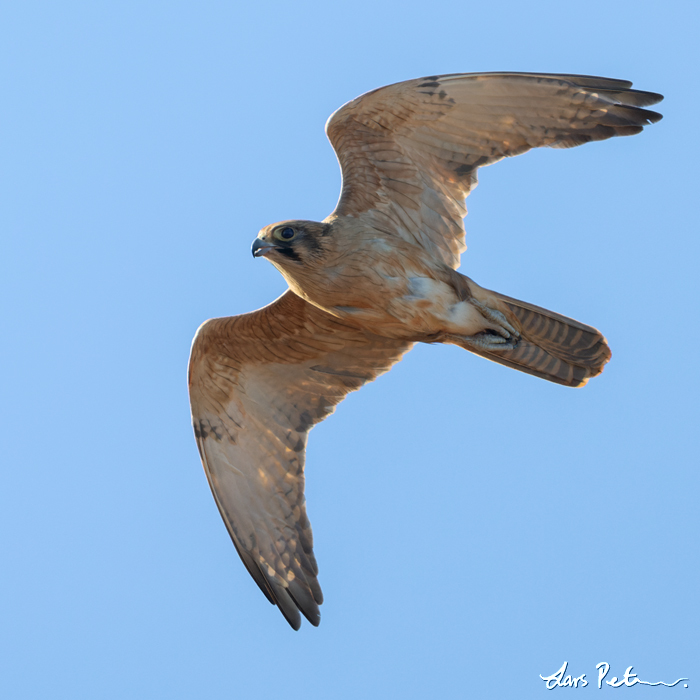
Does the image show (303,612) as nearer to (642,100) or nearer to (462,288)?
(462,288)

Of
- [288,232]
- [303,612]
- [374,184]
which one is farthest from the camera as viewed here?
[303,612]

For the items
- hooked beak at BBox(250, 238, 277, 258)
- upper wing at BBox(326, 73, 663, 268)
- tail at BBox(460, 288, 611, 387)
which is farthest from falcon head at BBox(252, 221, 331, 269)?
tail at BBox(460, 288, 611, 387)

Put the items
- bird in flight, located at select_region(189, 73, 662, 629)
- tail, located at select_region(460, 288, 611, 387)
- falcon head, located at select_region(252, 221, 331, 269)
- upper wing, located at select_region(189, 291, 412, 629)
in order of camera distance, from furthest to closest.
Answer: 1. upper wing, located at select_region(189, 291, 412, 629)
2. tail, located at select_region(460, 288, 611, 387)
3. bird in flight, located at select_region(189, 73, 662, 629)
4. falcon head, located at select_region(252, 221, 331, 269)

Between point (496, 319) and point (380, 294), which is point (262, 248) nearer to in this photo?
point (380, 294)

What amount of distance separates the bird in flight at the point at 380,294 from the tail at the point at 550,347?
12 millimetres

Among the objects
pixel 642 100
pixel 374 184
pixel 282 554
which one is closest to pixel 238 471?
pixel 282 554

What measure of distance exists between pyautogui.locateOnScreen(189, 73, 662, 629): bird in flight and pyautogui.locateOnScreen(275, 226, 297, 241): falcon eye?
0.7 inches

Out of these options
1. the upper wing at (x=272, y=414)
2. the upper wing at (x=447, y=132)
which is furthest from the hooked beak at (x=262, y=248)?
the upper wing at (x=272, y=414)

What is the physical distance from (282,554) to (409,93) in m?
4.12

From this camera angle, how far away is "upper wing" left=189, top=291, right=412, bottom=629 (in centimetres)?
898

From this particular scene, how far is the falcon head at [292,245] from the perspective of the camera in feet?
25.8

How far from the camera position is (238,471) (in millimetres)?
9188

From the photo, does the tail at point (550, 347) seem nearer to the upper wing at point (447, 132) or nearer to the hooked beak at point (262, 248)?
the upper wing at point (447, 132)

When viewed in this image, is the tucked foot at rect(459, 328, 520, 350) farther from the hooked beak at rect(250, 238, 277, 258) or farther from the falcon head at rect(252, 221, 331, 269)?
the hooked beak at rect(250, 238, 277, 258)
